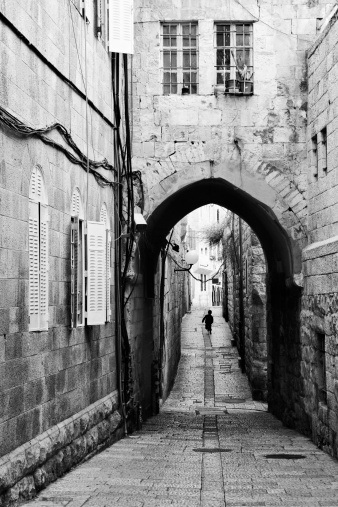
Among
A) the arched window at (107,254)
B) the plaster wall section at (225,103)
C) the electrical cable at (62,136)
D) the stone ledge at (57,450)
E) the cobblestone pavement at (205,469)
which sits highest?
the plaster wall section at (225,103)

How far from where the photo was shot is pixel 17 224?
22.2 ft

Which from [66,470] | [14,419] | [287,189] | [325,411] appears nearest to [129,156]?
[287,189]

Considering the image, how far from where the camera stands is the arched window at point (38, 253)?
282 inches

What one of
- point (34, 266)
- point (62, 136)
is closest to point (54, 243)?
point (34, 266)

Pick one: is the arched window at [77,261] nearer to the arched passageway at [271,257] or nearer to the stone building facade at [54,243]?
the stone building facade at [54,243]

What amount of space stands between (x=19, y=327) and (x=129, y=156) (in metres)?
5.60

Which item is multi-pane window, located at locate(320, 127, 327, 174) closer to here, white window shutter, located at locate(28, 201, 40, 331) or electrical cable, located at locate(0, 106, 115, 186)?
electrical cable, located at locate(0, 106, 115, 186)

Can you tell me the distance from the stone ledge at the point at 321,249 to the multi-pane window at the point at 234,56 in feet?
8.31

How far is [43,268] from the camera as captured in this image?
7.55m

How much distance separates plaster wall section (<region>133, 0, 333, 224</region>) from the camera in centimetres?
1235

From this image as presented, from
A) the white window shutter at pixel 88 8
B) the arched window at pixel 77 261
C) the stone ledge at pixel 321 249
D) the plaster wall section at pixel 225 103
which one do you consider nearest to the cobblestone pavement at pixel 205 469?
the arched window at pixel 77 261

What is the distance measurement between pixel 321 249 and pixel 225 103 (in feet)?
9.36

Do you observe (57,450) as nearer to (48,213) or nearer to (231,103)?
(48,213)

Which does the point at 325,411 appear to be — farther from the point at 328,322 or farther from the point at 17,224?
the point at 17,224
